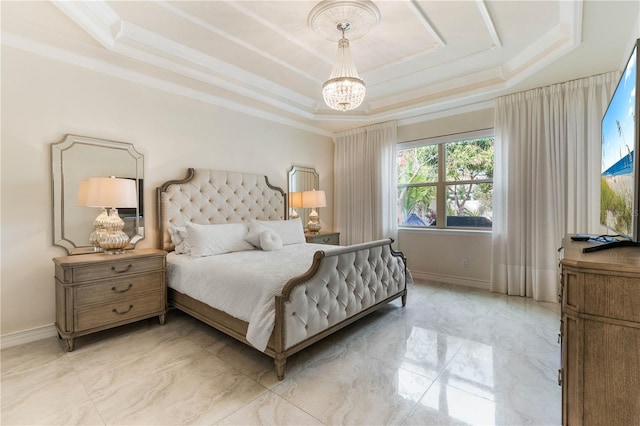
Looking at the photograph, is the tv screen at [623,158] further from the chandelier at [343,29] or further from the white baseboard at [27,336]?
the white baseboard at [27,336]

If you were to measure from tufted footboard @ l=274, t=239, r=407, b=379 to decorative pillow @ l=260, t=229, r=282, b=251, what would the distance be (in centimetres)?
116

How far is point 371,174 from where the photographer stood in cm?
496

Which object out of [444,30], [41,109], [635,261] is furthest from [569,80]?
[41,109]

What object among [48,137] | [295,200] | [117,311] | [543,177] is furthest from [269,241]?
[543,177]

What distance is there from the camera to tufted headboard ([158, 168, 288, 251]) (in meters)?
3.27

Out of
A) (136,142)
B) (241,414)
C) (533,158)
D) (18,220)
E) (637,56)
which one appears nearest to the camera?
(637,56)

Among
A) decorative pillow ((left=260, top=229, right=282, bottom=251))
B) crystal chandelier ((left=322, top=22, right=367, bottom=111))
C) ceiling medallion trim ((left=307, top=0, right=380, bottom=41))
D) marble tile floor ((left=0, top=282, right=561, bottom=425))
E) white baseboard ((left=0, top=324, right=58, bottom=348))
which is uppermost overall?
ceiling medallion trim ((left=307, top=0, right=380, bottom=41))

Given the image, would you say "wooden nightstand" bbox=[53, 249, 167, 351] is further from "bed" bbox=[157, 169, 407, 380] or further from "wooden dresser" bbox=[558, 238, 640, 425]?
"wooden dresser" bbox=[558, 238, 640, 425]

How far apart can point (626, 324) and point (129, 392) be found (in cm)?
247

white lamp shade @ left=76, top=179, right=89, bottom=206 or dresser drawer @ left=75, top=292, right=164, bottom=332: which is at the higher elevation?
white lamp shade @ left=76, top=179, right=89, bottom=206

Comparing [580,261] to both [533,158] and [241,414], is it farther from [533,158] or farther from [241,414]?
[533,158]

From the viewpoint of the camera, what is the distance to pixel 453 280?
14.2ft

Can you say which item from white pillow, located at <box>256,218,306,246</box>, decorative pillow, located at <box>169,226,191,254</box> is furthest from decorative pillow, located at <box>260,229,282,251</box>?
decorative pillow, located at <box>169,226,191,254</box>

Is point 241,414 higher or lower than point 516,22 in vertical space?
lower
